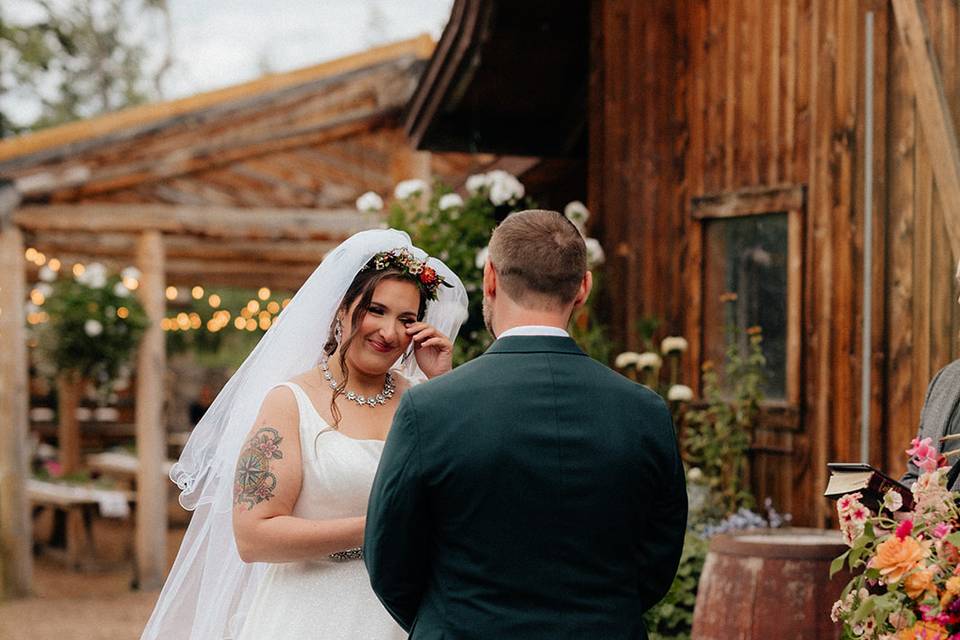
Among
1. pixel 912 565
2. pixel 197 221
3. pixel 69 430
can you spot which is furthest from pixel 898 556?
pixel 69 430

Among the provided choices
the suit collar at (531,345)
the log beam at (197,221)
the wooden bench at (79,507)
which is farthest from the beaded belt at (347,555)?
the wooden bench at (79,507)

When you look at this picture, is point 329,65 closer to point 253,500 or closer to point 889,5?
point 889,5

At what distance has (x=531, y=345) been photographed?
2.47 metres

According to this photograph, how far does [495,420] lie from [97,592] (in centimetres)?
1036

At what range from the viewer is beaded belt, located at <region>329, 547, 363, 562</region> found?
11.0 ft

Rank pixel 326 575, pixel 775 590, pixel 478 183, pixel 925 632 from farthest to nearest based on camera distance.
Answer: pixel 478 183
pixel 775 590
pixel 326 575
pixel 925 632

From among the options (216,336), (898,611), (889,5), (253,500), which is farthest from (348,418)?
(216,336)

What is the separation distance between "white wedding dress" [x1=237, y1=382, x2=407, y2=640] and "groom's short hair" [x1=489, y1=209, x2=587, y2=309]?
39.6 inches

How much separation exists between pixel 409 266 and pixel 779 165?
3.38 metres

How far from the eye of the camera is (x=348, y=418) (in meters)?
3.41

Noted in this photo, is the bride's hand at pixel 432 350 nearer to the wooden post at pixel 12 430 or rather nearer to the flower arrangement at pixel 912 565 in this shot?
the flower arrangement at pixel 912 565

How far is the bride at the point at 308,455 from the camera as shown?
321 centimetres

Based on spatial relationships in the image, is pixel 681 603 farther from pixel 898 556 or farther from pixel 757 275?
pixel 898 556

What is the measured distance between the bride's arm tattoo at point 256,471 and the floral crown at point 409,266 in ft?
1.92
